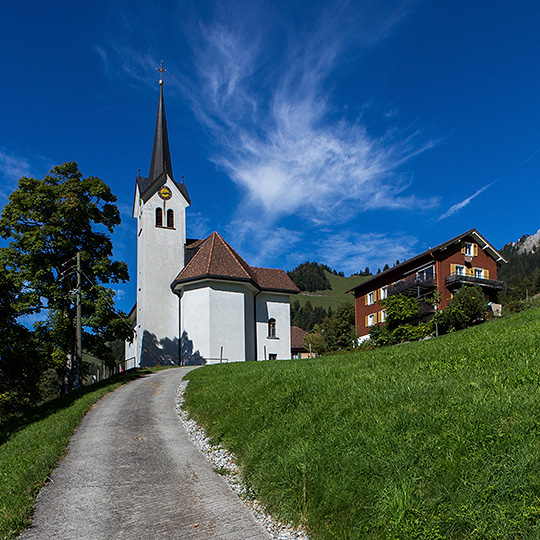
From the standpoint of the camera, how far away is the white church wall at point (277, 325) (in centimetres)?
3734

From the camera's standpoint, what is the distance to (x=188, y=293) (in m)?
33.8

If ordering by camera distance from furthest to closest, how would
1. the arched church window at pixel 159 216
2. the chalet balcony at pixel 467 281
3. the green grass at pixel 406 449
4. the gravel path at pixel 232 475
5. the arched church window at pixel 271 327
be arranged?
the chalet balcony at pixel 467 281
the arched church window at pixel 159 216
the arched church window at pixel 271 327
the gravel path at pixel 232 475
the green grass at pixel 406 449

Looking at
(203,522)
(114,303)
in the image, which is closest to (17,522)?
(203,522)

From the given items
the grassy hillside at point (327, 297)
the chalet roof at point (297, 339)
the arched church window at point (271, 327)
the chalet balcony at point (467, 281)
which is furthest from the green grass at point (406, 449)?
the grassy hillside at point (327, 297)

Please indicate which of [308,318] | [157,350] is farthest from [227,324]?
[308,318]

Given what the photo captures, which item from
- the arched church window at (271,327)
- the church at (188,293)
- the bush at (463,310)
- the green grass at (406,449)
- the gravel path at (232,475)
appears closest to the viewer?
the green grass at (406,449)

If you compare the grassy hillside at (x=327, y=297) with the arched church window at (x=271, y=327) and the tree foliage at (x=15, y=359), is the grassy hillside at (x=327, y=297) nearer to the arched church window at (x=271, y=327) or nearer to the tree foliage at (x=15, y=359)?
the arched church window at (x=271, y=327)

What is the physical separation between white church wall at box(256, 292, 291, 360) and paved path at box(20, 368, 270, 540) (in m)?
26.3

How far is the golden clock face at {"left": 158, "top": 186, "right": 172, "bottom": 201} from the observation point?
3859 centimetres

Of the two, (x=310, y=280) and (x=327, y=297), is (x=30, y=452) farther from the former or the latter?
(x=310, y=280)

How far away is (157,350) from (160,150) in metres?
17.4

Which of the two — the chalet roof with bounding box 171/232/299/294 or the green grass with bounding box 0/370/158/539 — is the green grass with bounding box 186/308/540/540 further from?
the chalet roof with bounding box 171/232/299/294

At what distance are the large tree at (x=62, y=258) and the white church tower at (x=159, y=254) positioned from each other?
929 centimetres

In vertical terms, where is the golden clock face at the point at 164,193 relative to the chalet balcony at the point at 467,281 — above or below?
above
